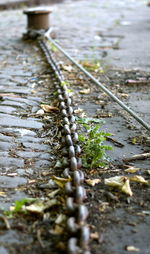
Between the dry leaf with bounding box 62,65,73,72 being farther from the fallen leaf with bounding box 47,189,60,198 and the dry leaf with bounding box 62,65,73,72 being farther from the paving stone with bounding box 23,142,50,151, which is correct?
the fallen leaf with bounding box 47,189,60,198

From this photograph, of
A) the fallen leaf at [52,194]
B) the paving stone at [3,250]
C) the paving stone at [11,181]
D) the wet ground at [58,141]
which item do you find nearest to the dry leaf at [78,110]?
the wet ground at [58,141]

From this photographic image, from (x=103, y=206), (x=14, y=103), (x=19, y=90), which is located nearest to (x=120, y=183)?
(x=103, y=206)

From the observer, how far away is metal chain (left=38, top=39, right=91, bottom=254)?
1619 millimetres

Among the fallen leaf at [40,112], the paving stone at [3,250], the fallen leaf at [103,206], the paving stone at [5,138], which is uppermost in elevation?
the fallen leaf at [40,112]

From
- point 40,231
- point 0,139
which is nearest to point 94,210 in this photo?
point 40,231

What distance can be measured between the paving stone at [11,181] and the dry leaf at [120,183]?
18.8 inches

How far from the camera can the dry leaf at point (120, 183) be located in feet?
7.19

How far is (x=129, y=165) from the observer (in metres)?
2.54

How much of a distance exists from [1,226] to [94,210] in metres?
0.46

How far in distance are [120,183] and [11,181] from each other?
612 millimetres

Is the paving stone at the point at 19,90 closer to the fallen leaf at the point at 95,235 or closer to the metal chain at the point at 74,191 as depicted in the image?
the metal chain at the point at 74,191

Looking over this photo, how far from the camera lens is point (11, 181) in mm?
2330

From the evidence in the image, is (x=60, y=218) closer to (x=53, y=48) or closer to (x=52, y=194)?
(x=52, y=194)

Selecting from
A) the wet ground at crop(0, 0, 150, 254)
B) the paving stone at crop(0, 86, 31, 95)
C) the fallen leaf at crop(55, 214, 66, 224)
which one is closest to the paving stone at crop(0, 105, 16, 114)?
the wet ground at crop(0, 0, 150, 254)
